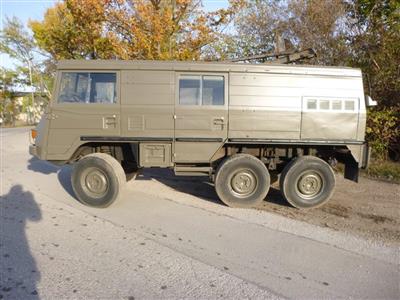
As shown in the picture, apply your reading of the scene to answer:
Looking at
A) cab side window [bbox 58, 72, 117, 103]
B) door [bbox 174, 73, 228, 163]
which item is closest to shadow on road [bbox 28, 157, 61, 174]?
→ cab side window [bbox 58, 72, 117, 103]

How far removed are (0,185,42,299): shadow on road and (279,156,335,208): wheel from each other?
4.09 meters

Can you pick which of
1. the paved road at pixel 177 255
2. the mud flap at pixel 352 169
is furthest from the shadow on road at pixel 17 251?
the mud flap at pixel 352 169

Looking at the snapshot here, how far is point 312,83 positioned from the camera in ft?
17.3

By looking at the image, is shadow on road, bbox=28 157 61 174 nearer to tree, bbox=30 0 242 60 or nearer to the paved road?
the paved road

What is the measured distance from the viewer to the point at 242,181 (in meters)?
5.47

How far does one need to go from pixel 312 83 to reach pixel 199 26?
7344 mm

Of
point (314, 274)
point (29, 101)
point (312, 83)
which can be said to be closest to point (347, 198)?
point (312, 83)

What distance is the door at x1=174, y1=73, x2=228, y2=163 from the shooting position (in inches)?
208

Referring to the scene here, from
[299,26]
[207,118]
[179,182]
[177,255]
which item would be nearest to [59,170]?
[179,182]

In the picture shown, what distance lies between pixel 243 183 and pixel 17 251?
11.8ft

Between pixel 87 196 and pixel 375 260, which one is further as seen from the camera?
pixel 87 196

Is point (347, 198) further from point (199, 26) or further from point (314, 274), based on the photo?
point (199, 26)

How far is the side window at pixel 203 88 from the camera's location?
17.4 ft

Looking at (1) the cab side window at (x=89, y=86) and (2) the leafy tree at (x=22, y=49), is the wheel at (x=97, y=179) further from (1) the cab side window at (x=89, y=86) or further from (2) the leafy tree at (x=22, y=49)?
(2) the leafy tree at (x=22, y=49)
